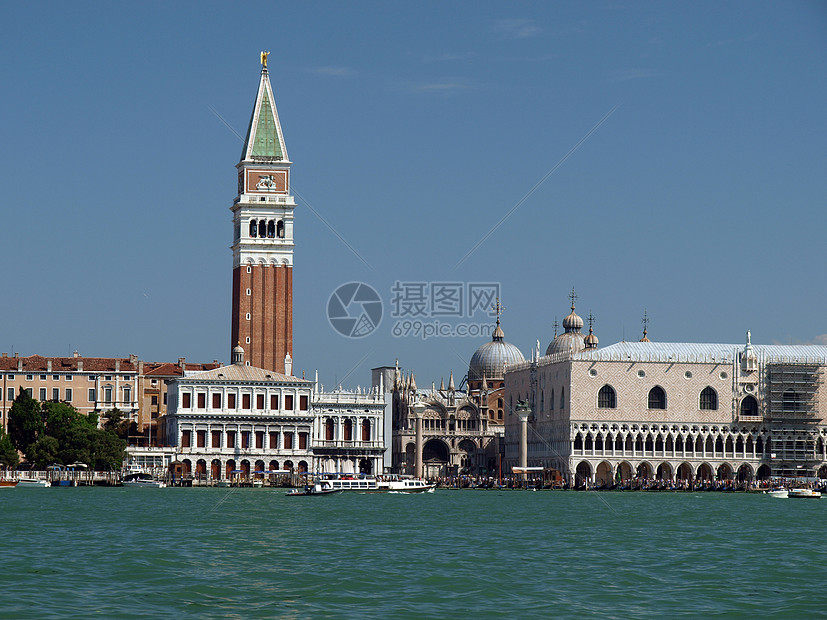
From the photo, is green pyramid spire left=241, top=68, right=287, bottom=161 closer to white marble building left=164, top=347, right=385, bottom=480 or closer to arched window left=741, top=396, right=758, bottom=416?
white marble building left=164, top=347, right=385, bottom=480

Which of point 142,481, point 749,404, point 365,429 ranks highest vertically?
point 749,404

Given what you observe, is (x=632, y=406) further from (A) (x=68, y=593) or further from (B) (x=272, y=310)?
(A) (x=68, y=593)

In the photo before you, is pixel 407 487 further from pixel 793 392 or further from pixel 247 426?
A: pixel 793 392

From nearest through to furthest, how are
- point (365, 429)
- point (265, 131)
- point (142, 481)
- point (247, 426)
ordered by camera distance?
point (142, 481)
point (247, 426)
point (365, 429)
point (265, 131)

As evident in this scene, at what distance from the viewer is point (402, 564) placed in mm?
32188

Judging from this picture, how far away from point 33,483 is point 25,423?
16.6ft

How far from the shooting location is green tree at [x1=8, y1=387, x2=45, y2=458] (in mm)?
88375

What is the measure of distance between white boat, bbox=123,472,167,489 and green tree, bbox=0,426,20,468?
6.79 m

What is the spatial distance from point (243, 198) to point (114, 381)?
16196mm

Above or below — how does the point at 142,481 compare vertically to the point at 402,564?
above

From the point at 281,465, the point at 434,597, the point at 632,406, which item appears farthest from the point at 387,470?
the point at 434,597

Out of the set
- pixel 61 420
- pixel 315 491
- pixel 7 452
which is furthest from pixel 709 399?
pixel 7 452

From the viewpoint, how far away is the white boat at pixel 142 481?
8629 cm

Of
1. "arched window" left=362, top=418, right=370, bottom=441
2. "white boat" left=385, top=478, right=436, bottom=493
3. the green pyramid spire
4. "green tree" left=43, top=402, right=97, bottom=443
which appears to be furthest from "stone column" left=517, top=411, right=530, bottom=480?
"green tree" left=43, top=402, right=97, bottom=443
